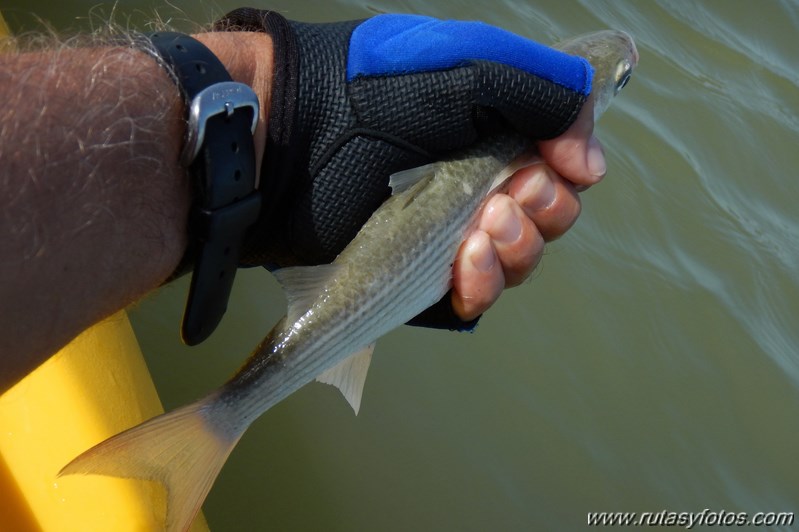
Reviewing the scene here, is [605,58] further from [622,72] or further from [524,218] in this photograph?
[524,218]

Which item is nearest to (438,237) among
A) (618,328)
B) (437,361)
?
(437,361)

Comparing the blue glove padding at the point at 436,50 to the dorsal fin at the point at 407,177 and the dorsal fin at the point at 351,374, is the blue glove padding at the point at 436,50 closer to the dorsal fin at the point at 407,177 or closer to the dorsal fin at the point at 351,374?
the dorsal fin at the point at 407,177

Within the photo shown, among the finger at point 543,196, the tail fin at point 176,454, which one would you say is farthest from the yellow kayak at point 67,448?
the finger at point 543,196

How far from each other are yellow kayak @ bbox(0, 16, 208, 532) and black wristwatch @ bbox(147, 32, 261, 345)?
608 millimetres

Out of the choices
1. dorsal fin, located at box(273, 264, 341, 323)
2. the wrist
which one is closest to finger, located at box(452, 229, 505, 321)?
dorsal fin, located at box(273, 264, 341, 323)

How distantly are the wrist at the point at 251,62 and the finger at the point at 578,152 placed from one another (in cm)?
82

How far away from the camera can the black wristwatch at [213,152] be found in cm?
199

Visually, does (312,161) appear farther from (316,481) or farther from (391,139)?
(316,481)

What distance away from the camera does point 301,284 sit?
229cm

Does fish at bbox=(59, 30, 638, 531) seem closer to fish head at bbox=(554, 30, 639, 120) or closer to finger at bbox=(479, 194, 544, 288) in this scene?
finger at bbox=(479, 194, 544, 288)

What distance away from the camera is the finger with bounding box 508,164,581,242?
2604 millimetres

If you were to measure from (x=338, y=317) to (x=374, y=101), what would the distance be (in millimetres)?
586

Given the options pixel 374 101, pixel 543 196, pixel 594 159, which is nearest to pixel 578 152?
pixel 594 159

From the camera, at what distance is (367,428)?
11.8ft
